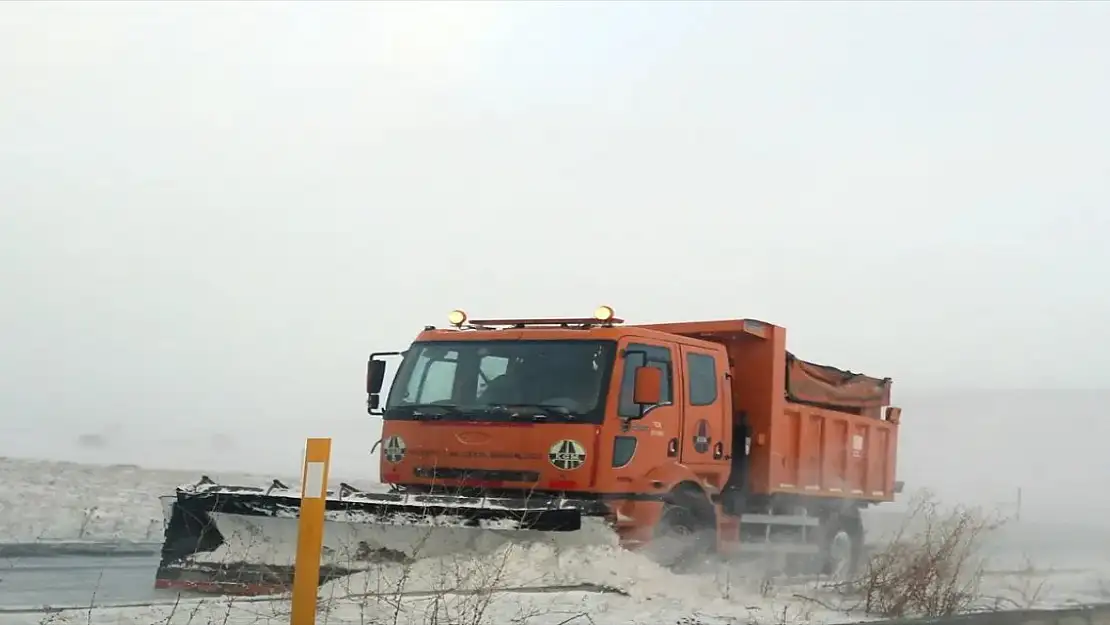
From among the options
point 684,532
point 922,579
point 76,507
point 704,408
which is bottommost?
point 76,507

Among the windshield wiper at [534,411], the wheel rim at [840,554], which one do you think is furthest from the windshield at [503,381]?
the wheel rim at [840,554]

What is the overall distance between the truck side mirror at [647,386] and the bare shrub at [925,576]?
2.32 metres

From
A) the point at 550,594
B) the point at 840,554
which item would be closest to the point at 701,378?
the point at 550,594

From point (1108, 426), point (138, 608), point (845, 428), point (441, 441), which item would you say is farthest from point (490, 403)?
point (1108, 426)

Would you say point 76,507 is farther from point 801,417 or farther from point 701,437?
point 801,417

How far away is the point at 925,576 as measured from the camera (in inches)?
404

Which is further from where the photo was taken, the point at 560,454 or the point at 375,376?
the point at 375,376

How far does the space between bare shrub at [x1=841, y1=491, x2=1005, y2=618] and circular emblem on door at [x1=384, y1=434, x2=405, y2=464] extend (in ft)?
14.0

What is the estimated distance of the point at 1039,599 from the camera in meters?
12.2

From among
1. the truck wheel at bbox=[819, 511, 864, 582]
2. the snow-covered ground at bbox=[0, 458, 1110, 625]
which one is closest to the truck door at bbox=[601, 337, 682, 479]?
the snow-covered ground at bbox=[0, 458, 1110, 625]

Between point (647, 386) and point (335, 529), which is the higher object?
point (647, 386)

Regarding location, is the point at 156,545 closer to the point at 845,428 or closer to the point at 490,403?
the point at 490,403

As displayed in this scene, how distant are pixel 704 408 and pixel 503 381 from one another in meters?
1.99

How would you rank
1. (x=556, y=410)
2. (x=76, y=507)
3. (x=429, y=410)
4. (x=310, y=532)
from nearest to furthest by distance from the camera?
1. (x=310, y=532)
2. (x=556, y=410)
3. (x=429, y=410)
4. (x=76, y=507)
